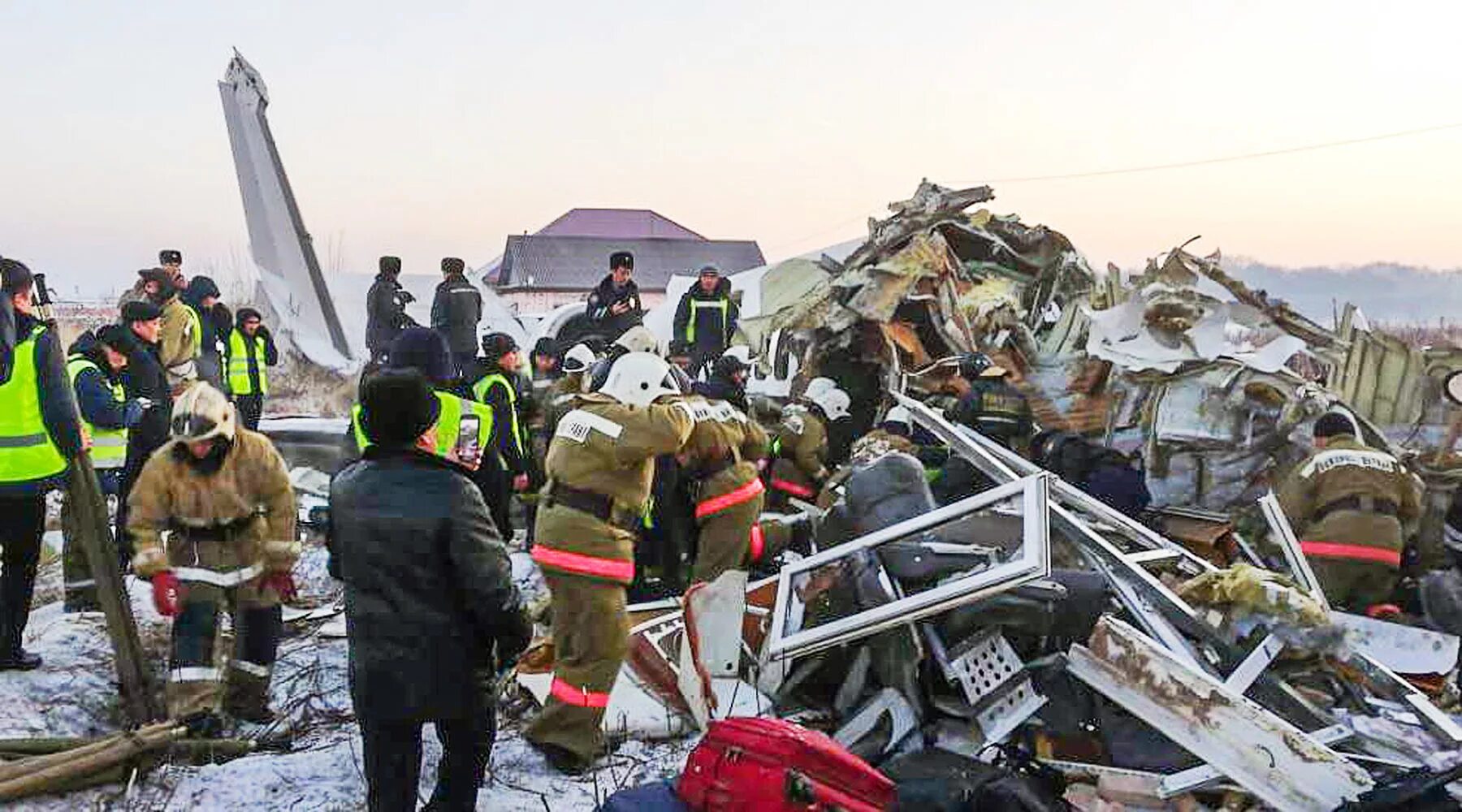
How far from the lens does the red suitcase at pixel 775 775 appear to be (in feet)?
9.82

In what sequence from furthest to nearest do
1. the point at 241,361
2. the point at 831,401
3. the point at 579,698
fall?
1. the point at 241,361
2. the point at 831,401
3. the point at 579,698

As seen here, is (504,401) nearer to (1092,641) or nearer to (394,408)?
(394,408)

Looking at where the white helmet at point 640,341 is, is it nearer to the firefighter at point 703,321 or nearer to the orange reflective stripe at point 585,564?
the orange reflective stripe at point 585,564

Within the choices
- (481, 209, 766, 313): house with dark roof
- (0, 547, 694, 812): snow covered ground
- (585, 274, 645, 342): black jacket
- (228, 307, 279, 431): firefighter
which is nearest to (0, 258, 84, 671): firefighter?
(0, 547, 694, 812): snow covered ground

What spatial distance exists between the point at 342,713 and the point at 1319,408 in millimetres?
5809

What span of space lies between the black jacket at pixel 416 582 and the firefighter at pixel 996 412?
4325 millimetres

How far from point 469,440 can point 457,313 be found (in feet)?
13.7

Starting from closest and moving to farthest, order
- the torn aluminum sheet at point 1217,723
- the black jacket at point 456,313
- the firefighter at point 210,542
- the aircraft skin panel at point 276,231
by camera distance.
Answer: the torn aluminum sheet at point 1217,723 → the firefighter at point 210,542 → the black jacket at point 456,313 → the aircraft skin panel at point 276,231

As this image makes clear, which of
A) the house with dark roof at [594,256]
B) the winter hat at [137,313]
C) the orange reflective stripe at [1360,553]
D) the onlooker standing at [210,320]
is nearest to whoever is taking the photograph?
the orange reflective stripe at [1360,553]

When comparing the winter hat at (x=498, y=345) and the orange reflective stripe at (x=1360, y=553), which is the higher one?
the winter hat at (x=498, y=345)

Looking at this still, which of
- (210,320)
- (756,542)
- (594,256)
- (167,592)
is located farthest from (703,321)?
(594,256)

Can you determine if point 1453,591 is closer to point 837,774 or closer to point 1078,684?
point 1078,684

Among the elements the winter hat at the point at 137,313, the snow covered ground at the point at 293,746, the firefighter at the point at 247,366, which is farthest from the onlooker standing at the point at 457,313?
the snow covered ground at the point at 293,746

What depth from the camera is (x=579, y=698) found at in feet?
13.1
